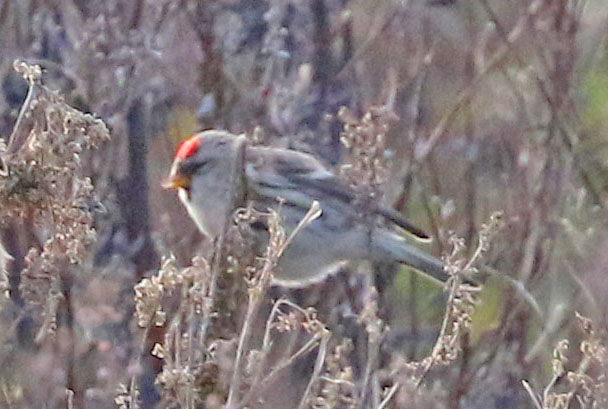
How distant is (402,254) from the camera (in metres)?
4.65

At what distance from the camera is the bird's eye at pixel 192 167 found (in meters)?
4.76

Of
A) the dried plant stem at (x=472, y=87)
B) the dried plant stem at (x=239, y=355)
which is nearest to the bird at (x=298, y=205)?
the dried plant stem at (x=472, y=87)

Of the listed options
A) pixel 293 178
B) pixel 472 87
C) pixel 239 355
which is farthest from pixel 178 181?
pixel 239 355

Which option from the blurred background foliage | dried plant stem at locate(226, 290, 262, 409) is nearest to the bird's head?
the blurred background foliage

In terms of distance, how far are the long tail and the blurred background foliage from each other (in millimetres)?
99

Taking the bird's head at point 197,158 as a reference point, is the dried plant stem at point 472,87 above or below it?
above

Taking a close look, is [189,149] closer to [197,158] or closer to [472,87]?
[197,158]

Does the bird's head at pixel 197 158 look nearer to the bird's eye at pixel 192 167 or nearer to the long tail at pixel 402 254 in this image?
the bird's eye at pixel 192 167

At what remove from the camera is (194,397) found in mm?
2180

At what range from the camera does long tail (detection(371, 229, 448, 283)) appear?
460 cm

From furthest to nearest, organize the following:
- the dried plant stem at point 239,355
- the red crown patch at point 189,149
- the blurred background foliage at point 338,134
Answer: the red crown patch at point 189,149 → the blurred background foliage at point 338,134 → the dried plant stem at point 239,355

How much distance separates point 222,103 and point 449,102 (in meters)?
1.28

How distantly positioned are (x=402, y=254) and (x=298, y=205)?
40 cm

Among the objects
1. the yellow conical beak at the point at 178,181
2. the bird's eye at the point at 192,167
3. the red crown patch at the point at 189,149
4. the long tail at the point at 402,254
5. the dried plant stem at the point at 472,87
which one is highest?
the dried plant stem at the point at 472,87
